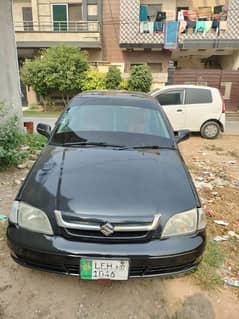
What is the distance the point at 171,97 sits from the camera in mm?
8258

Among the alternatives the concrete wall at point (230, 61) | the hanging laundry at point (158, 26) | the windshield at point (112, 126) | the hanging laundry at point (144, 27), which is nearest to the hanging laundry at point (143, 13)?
the hanging laundry at point (144, 27)

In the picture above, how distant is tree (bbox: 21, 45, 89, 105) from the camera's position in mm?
14320

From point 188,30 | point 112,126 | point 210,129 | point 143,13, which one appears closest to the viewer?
point 112,126

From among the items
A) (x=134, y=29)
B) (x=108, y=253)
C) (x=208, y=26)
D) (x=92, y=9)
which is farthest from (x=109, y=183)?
(x=92, y=9)

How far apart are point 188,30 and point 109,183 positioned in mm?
16968

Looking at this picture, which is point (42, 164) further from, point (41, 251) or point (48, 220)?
point (41, 251)

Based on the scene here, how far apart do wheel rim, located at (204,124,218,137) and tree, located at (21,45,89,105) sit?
28.6 ft

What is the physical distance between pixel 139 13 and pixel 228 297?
17.7 metres

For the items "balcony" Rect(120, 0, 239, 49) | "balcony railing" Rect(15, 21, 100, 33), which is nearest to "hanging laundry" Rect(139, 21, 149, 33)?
"balcony" Rect(120, 0, 239, 49)

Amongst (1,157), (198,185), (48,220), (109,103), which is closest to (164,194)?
(48,220)

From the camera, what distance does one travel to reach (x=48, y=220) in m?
1.92

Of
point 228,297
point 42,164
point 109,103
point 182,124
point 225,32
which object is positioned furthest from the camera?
point 225,32

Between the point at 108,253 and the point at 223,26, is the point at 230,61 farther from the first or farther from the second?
the point at 108,253

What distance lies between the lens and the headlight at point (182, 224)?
1.93 meters
